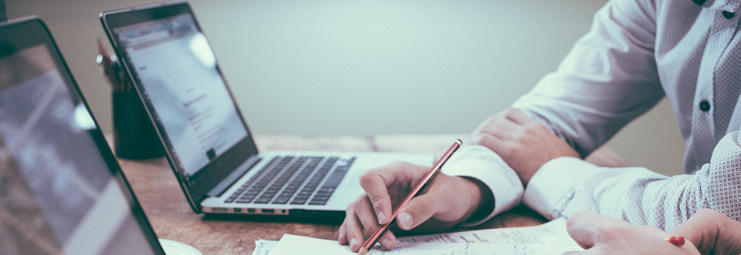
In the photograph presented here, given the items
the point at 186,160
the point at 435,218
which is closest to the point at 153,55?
the point at 186,160

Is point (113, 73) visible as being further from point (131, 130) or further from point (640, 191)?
point (640, 191)

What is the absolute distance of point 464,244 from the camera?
19.1 inches

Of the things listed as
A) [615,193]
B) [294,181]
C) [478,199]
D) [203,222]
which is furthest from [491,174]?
[203,222]

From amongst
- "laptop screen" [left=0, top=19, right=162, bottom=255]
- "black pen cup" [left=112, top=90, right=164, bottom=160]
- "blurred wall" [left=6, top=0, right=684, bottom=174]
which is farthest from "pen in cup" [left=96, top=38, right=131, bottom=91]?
"blurred wall" [left=6, top=0, right=684, bottom=174]

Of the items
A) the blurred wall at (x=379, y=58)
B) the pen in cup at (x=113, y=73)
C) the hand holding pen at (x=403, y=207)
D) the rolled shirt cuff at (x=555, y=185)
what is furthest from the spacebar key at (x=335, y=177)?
the blurred wall at (x=379, y=58)

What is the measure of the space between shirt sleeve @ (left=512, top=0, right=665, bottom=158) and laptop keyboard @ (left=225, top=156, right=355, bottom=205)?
1.27 ft

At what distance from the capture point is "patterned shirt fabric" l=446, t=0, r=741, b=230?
1.67ft

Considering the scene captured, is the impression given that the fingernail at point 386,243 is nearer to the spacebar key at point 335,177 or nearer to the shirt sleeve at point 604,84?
the spacebar key at point 335,177

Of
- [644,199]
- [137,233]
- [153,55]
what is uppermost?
[153,55]

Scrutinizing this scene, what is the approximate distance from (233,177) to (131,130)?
0.88 ft

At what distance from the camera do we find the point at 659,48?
774 mm

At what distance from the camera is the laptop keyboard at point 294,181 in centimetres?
59

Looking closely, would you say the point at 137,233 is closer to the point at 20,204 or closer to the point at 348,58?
the point at 20,204

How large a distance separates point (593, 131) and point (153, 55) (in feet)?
2.56
